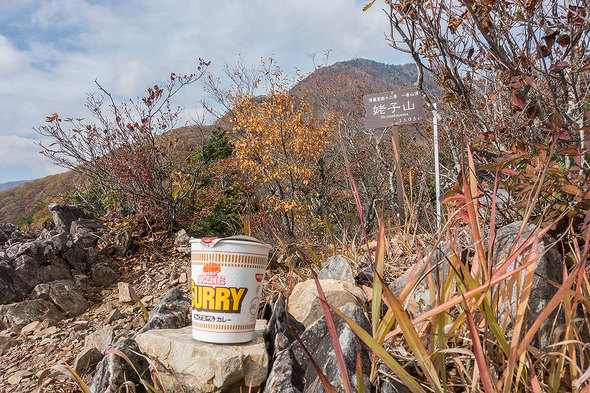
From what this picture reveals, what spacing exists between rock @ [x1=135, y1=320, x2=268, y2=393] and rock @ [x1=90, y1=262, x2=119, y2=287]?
3.00 meters

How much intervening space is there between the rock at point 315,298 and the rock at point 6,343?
2.69m

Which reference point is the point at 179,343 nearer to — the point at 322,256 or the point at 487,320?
the point at 487,320

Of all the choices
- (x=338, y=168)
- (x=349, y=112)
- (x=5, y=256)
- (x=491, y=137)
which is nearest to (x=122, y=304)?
(x=5, y=256)

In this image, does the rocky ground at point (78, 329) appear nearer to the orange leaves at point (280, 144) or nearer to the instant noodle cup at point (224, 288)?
the instant noodle cup at point (224, 288)

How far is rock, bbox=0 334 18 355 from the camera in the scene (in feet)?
10.9

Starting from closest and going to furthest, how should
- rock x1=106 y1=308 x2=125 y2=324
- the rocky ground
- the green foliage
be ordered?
the rocky ground, rock x1=106 y1=308 x2=125 y2=324, the green foliage

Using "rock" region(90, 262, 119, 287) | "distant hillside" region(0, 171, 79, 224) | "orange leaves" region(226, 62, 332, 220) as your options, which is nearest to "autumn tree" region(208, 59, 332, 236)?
"orange leaves" region(226, 62, 332, 220)

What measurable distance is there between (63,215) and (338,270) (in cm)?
496

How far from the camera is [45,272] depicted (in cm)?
434

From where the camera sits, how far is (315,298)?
2230 millimetres

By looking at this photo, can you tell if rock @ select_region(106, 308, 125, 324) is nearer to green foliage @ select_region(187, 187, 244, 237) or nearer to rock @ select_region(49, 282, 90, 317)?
rock @ select_region(49, 282, 90, 317)

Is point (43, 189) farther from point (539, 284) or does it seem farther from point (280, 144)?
point (539, 284)

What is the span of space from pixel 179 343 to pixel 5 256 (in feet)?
12.6

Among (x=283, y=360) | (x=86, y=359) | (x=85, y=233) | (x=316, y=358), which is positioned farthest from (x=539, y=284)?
(x=85, y=233)
